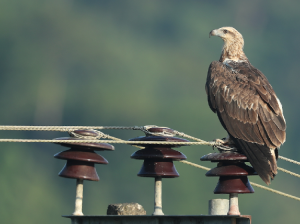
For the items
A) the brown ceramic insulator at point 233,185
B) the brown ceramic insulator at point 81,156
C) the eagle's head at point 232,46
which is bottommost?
the brown ceramic insulator at point 233,185

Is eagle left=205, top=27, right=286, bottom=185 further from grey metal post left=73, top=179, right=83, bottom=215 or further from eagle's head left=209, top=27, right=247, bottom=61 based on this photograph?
grey metal post left=73, top=179, right=83, bottom=215

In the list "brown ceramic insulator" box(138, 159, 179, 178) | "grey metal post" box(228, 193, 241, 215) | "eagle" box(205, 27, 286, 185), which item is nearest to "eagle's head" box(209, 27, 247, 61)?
"eagle" box(205, 27, 286, 185)

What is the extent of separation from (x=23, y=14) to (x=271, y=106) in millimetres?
83061

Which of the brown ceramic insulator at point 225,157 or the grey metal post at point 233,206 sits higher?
the brown ceramic insulator at point 225,157

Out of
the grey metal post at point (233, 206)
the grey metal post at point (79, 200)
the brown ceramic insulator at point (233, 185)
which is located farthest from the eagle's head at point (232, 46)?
the grey metal post at point (79, 200)

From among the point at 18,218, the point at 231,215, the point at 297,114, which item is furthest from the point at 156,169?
the point at 297,114

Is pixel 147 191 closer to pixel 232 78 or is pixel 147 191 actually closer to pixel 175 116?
pixel 175 116

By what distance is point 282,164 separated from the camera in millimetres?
61094

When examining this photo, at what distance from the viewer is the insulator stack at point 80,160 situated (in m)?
7.64

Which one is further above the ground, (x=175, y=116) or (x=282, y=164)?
(x=175, y=116)

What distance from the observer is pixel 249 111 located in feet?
31.4

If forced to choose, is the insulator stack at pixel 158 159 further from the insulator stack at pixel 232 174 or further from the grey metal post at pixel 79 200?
the grey metal post at pixel 79 200

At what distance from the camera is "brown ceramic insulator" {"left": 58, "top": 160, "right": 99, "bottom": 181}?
7645mm

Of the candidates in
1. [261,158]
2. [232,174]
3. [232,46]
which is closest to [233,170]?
[232,174]
